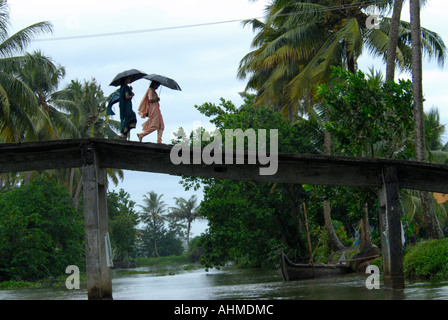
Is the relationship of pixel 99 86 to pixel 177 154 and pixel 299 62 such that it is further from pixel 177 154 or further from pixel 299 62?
pixel 177 154

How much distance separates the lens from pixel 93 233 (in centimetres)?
1017

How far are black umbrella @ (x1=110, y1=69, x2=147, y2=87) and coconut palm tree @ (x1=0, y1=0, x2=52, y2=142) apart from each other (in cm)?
1061

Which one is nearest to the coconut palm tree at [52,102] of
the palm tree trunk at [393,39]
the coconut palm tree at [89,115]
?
the coconut palm tree at [89,115]

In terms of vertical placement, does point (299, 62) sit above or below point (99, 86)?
below

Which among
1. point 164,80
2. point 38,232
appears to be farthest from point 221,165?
point 38,232

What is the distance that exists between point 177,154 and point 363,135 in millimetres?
6170

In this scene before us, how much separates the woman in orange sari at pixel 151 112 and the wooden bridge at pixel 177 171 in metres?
0.91

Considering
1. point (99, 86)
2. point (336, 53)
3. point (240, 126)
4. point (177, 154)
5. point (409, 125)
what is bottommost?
point (177, 154)

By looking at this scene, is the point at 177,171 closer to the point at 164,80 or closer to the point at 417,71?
the point at 164,80

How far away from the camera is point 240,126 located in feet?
82.5

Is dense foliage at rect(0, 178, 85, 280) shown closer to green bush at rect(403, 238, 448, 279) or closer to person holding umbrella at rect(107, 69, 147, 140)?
person holding umbrella at rect(107, 69, 147, 140)

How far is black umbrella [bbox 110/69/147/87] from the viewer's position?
11549 millimetres
